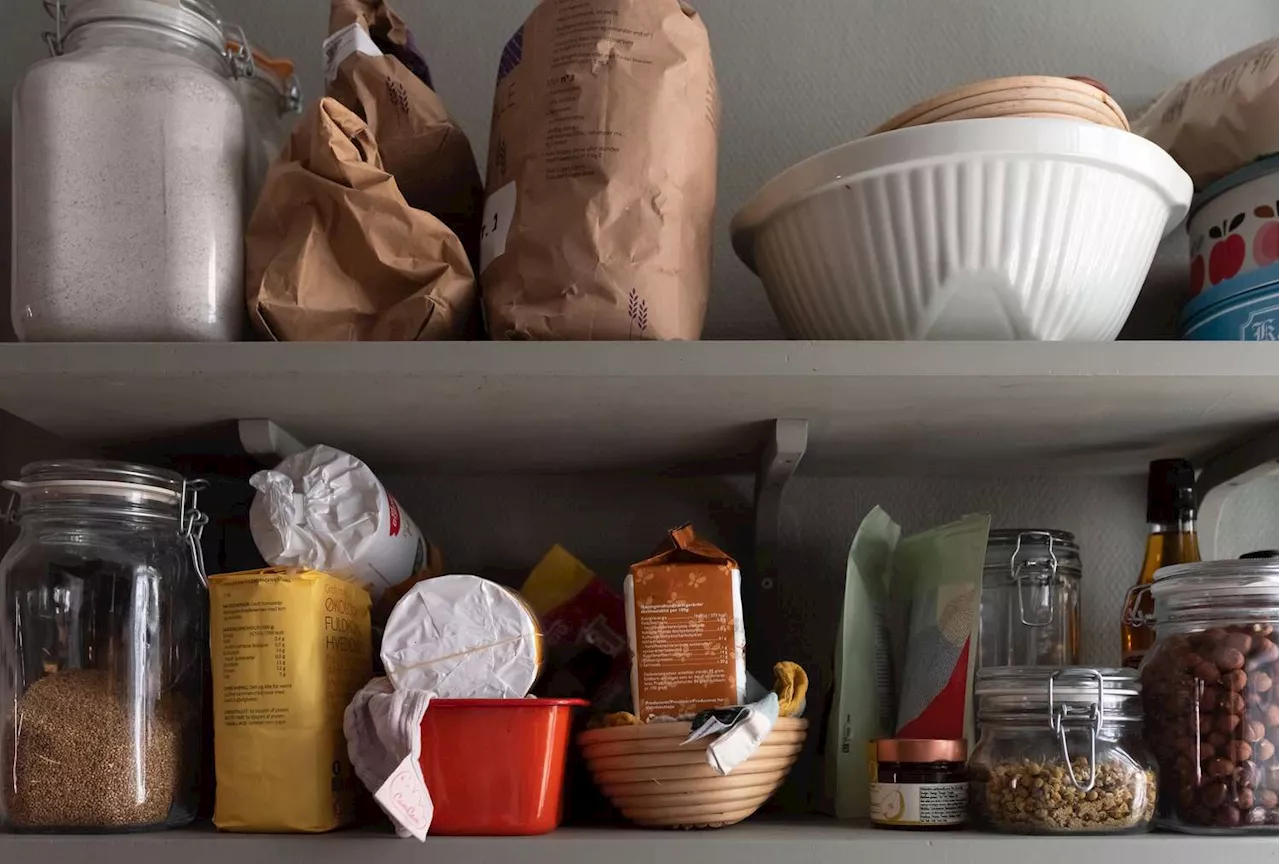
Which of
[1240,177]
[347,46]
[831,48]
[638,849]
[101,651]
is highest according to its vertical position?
[831,48]

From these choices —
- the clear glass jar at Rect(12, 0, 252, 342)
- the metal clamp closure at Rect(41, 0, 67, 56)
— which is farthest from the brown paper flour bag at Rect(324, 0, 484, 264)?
the metal clamp closure at Rect(41, 0, 67, 56)

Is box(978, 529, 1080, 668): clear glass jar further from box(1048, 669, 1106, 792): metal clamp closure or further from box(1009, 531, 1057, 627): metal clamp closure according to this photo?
box(1048, 669, 1106, 792): metal clamp closure

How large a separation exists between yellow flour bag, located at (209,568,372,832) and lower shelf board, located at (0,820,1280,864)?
2 centimetres

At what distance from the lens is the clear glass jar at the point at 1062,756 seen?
732 millimetres

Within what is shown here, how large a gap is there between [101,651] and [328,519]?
0.19m

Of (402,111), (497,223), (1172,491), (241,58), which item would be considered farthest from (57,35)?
(1172,491)

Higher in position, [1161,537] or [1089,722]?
[1161,537]

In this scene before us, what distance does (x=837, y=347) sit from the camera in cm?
75

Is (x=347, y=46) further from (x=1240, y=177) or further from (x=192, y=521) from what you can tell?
(x=1240, y=177)

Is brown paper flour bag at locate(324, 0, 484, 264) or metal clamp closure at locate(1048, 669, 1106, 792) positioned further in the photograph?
brown paper flour bag at locate(324, 0, 484, 264)

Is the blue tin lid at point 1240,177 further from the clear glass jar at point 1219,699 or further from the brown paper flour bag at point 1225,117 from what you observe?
the clear glass jar at point 1219,699

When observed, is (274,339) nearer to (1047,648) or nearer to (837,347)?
(837,347)

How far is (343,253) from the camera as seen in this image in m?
0.79

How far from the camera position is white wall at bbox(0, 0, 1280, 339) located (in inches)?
44.0
